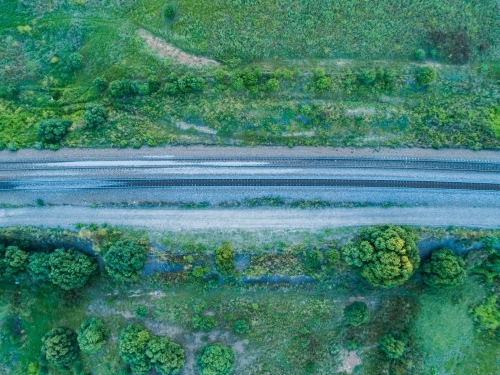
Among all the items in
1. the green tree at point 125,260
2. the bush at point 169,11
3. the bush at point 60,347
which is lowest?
the bush at point 60,347

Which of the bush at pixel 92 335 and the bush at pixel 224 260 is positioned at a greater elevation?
the bush at pixel 224 260

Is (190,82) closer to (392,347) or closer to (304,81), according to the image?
(304,81)

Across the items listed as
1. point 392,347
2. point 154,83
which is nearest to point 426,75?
point 392,347

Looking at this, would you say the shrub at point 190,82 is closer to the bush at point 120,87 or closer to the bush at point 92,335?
the bush at point 120,87

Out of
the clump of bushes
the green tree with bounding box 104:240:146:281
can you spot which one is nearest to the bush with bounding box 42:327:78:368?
the clump of bushes

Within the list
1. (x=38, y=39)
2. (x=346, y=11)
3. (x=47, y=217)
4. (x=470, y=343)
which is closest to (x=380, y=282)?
(x=470, y=343)

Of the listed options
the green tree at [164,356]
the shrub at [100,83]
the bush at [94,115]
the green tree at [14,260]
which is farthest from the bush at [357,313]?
the shrub at [100,83]
